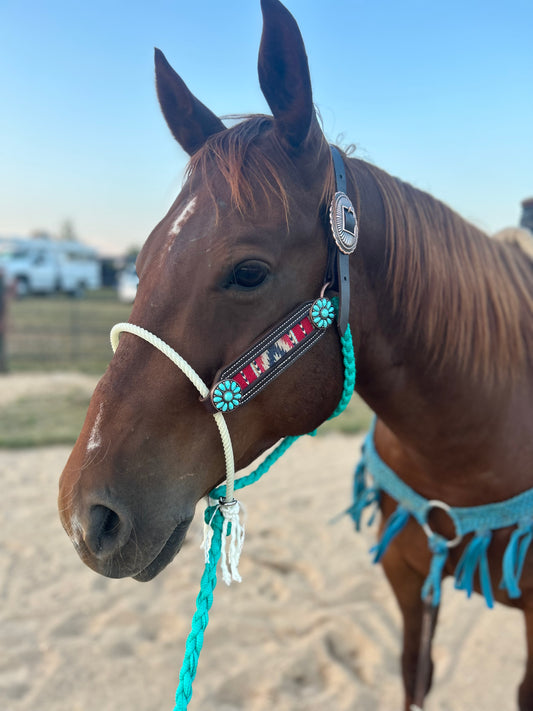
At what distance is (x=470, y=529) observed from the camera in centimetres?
169

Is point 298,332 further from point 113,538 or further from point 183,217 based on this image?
point 113,538

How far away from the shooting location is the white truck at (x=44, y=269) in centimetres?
2061

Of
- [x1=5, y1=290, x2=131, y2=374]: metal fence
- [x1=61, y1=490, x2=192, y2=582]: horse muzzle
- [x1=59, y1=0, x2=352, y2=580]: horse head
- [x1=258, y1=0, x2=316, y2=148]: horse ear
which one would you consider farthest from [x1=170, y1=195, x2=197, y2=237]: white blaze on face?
[x1=5, y1=290, x2=131, y2=374]: metal fence

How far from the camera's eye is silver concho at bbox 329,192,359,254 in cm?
122

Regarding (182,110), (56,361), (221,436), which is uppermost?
(182,110)

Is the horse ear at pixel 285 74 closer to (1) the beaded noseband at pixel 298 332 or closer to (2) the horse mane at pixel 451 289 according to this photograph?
(1) the beaded noseband at pixel 298 332

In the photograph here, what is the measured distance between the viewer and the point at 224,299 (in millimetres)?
1146

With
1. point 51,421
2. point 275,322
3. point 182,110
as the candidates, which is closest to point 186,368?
point 275,322

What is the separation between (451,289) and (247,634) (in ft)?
7.28

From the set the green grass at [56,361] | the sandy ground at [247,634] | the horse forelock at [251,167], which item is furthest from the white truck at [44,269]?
the horse forelock at [251,167]

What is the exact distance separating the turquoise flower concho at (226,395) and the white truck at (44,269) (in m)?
19.4

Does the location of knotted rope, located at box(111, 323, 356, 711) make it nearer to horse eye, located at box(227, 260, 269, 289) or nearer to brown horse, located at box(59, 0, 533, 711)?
brown horse, located at box(59, 0, 533, 711)

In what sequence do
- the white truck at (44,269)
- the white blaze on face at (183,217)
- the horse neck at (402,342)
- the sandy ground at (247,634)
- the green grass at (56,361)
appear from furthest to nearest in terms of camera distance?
the white truck at (44,269) → the green grass at (56,361) → the sandy ground at (247,634) → the horse neck at (402,342) → the white blaze on face at (183,217)

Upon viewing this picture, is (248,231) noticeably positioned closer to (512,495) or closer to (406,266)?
(406,266)
